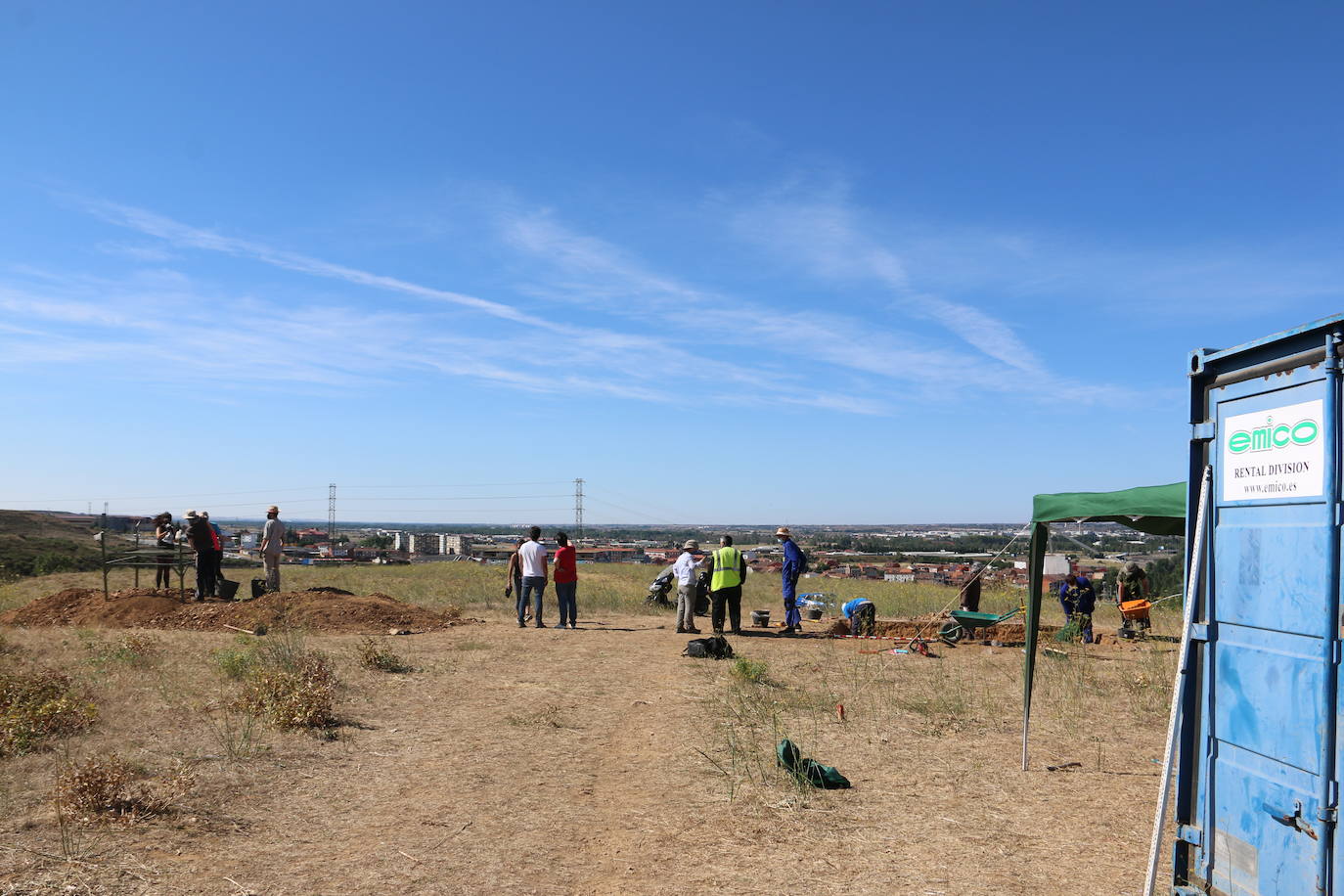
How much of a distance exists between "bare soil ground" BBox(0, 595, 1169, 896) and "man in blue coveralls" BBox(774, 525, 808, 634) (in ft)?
13.6

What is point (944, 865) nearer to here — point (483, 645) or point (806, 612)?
point (483, 645)

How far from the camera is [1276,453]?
4.28m

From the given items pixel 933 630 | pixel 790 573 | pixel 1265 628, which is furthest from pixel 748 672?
pixel 1265 628

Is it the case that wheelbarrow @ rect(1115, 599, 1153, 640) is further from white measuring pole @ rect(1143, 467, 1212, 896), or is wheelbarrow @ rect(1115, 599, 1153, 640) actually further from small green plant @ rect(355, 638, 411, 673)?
white measuring pole @ rect(1143, 467, 1212, 896)

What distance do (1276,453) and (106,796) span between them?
640 centimetres

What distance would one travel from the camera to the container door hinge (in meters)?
4.64

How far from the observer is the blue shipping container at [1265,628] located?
3.94 meters

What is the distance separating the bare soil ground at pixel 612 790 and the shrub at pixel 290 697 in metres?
0.26

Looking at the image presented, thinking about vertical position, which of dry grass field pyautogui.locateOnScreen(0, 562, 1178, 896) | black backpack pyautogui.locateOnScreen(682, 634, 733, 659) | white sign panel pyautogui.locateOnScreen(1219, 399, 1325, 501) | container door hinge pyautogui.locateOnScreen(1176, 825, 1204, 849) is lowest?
black backpack pyautogui.locateOnScreen(682, 634, 733, 659)

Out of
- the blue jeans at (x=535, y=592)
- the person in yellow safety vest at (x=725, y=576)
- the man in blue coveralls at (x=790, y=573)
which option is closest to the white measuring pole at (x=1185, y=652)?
the person in yellow safety vest at (x=725, y=576)

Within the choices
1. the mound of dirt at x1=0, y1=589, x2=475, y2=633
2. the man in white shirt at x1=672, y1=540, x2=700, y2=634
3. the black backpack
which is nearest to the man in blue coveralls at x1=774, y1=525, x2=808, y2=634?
the man in white shirt at x1=672, y1=540, x2=700, y2=634

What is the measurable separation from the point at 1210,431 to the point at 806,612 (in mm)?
16159

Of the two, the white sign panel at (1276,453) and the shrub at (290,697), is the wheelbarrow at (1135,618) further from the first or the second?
the shrub at (290,697)

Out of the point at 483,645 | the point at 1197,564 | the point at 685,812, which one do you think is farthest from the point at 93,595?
the point at 1197,564
